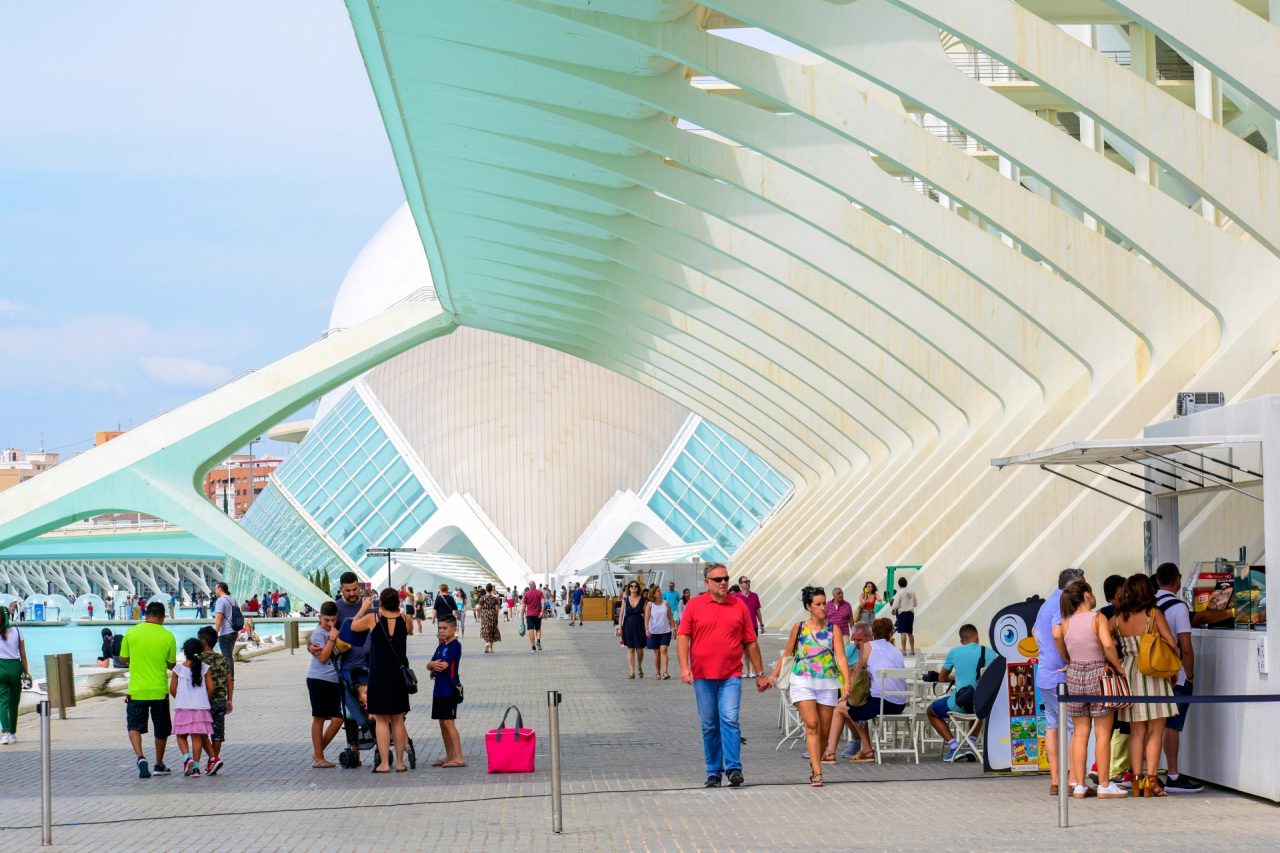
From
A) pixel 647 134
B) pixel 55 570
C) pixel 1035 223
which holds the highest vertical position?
pixel 647 134

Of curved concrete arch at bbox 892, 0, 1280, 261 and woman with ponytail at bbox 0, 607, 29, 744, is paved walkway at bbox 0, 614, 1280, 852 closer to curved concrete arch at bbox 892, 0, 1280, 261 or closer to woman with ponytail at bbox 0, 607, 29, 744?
woman with ponytail at bbox 0, 607, 29, 744

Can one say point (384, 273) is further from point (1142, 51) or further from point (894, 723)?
point (894, 723)

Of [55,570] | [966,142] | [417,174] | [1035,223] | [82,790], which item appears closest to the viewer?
[82,790]

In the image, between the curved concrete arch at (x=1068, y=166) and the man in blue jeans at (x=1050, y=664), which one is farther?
the curved concrete arch at (x=1068, y=166)

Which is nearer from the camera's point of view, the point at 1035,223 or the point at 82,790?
the point at 82,790

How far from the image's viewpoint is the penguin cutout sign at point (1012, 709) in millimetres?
10555

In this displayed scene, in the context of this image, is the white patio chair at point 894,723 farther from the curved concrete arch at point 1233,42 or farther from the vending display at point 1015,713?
the curved concrete arch at point 1233,42

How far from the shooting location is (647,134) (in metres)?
21.8

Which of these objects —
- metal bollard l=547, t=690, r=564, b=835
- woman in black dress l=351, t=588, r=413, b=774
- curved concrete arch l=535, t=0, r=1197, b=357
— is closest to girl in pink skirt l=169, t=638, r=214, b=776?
woman in black dress l=351, t=588, r=413, b=774

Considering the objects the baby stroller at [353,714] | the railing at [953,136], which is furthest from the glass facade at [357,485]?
the baby stroller at [353,714]

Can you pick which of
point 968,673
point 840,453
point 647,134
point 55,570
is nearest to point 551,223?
point 647,134

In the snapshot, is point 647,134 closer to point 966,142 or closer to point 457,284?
point 966,142

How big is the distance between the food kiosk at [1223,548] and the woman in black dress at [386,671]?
432 centimetres

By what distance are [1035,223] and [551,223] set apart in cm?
1141
